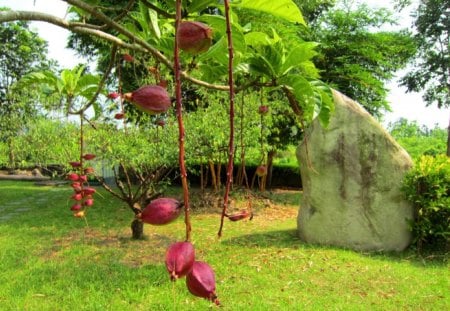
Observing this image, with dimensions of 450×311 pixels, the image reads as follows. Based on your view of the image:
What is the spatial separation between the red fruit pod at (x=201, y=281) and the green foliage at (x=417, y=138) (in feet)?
44.0

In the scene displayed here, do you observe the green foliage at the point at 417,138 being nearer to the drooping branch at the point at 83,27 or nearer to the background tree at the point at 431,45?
the background tree at the point at 431,45

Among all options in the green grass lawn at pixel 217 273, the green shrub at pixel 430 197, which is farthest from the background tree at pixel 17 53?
the green shrub at pixel 430 197

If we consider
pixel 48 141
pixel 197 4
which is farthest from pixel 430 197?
pixel 48 141

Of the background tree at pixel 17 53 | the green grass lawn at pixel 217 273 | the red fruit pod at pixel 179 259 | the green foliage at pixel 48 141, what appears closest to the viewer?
the red fruit pod at pixel 179 259

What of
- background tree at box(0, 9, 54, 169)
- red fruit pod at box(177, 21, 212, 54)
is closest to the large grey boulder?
red fruit pod at box(177, 21, 212, 54)

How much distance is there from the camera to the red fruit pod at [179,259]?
361 mm

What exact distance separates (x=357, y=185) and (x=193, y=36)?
4.72 m

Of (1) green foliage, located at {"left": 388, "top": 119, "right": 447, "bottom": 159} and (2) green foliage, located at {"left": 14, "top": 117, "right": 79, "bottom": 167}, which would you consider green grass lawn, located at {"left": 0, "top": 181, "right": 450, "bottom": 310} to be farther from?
(1) green foliage, located at {"left": 388, "top": 119, "right": 447, "bottom": 159}

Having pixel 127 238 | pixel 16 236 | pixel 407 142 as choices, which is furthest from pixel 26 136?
pixel 407 142

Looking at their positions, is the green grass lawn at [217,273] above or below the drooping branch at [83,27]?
below

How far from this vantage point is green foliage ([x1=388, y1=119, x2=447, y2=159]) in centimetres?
1346

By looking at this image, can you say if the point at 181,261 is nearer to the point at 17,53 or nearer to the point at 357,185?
the point at 357,185

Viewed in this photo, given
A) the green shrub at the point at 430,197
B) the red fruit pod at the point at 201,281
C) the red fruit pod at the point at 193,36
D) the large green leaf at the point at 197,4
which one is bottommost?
the green shrub at the point at 430,197

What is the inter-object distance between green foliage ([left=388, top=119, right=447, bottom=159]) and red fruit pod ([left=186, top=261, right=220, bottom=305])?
13.4 meters
